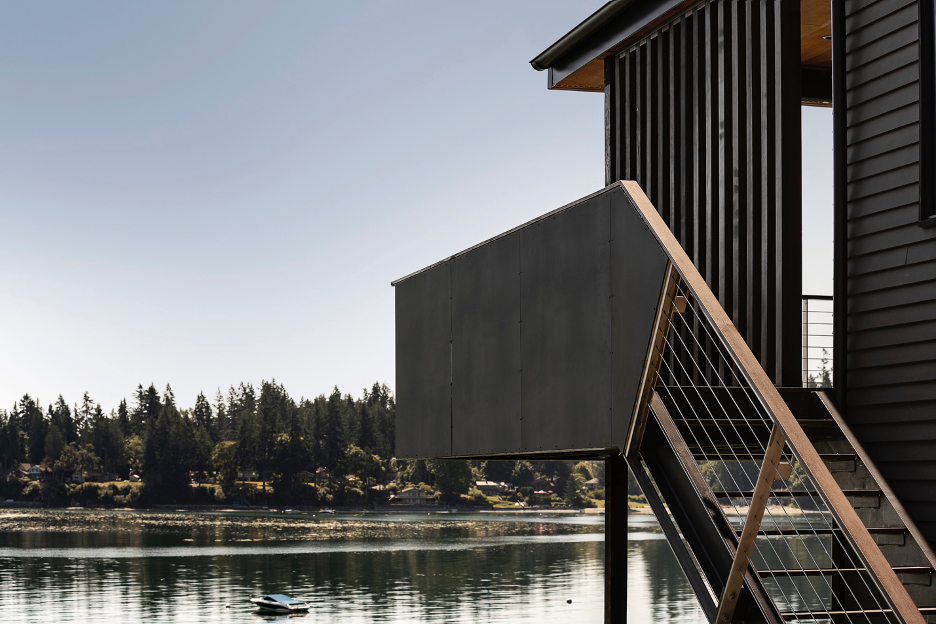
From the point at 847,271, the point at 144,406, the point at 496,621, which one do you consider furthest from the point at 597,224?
the point at 144,406

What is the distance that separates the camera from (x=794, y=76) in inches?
278

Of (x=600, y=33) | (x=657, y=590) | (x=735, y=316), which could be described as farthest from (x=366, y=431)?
(x=735, y=316)

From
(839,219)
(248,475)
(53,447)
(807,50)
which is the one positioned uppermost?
(807,50)

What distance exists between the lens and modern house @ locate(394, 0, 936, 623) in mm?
5117

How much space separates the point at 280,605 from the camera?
39.1m

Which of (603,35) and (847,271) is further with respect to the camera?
(603,35)

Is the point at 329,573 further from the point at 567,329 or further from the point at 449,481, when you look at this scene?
the point at 449,481

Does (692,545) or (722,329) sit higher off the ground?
(722,329)

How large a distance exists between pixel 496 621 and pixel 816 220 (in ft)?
98.1

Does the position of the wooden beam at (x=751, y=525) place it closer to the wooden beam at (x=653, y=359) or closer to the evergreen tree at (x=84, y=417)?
the wooden beam at (x=653, y=359)

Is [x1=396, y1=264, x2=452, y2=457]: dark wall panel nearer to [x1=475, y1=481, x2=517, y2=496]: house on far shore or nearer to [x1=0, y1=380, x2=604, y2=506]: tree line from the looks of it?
[x1=0, y1=380, x2=604, y2=506]: tree line

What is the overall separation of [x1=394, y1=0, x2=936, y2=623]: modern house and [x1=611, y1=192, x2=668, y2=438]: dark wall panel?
0.05ft

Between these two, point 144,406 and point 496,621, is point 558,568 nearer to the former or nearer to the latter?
point 496,621

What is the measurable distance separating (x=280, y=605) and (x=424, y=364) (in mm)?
32748
